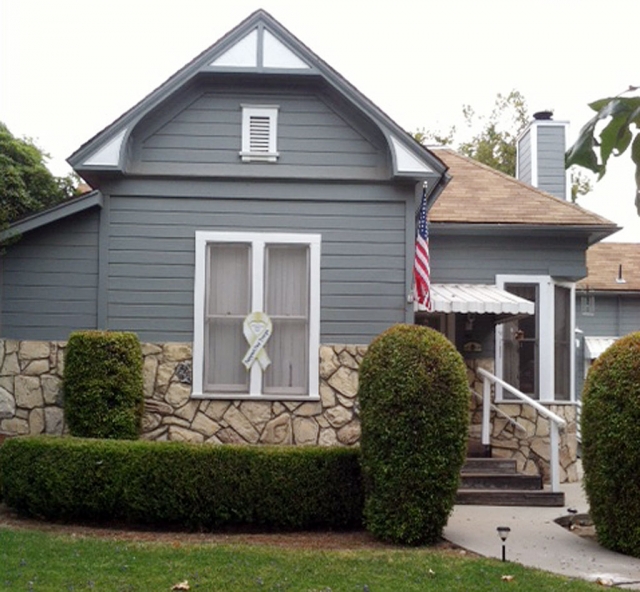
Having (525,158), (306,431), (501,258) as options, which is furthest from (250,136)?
(525,158)

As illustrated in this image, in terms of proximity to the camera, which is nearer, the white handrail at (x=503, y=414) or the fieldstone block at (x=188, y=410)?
the fieldstone block at (x=188, y=410)

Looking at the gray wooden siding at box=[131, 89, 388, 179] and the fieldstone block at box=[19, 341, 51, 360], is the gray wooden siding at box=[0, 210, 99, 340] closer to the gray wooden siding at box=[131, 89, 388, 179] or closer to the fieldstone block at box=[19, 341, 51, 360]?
the fieldstone block at box=[19, 341, 51, 360]

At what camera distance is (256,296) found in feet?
36.1

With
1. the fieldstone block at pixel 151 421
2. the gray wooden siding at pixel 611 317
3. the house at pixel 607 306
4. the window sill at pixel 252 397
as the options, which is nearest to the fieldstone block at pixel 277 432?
the window sill at pixel 252 397

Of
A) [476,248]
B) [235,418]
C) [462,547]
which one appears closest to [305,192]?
[235,418]

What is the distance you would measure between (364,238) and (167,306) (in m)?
2.51

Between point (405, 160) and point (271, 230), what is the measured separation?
5.95ft

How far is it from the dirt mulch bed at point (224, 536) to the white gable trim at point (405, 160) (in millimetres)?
4271

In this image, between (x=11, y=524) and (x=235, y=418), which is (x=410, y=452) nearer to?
(x=235, y=418)

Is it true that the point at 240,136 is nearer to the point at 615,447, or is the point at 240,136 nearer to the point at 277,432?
the point at 277,432

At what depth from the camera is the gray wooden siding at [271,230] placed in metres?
11.0

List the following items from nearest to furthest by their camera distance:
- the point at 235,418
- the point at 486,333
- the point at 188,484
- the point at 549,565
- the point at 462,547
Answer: the point at 549,565 < the point at 462,547 < the point at 188,484 < the point at 235,418 < the point at 486,333

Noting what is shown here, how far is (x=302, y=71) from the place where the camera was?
1092cm

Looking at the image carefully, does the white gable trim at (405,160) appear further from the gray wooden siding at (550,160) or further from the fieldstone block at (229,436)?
the gray wooden siding at (550,160)
